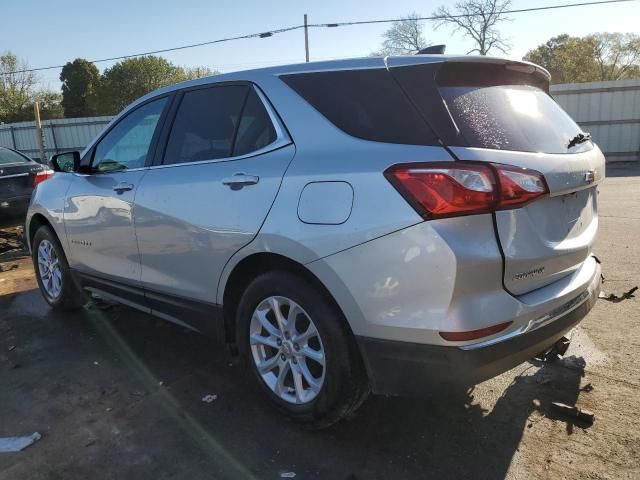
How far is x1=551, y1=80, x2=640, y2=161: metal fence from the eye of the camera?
717 inches

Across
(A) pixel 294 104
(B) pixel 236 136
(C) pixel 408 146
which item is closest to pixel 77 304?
(B) pixel 236 136

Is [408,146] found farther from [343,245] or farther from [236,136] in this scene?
[236,136]

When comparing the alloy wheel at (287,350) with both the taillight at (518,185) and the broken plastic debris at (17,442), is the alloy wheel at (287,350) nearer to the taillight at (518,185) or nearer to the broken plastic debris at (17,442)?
the taillight at (518,185)

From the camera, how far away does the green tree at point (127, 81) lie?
44.5m

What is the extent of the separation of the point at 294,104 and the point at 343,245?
86 centimetres

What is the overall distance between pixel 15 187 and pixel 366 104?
7095mm

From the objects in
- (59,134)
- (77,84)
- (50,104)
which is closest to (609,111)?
(59,134)

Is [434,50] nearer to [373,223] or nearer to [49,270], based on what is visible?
[373,223]

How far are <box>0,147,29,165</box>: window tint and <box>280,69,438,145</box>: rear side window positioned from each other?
720 cm

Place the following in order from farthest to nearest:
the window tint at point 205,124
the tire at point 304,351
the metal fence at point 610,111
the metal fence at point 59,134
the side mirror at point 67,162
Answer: the metal fence at point 59,134 → the metal fence at point 610,111 → the side mirror at point 67,162 → the window tint at point 205,124 → the tire at point 304,351

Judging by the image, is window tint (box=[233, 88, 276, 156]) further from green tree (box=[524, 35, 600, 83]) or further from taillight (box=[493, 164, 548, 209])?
green tree (box=[524, 35, 600, 83])

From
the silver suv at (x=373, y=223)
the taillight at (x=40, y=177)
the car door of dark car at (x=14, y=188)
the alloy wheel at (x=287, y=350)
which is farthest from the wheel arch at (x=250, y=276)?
the taillight at (x=40, y=177)

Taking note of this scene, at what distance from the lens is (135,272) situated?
12.1ft

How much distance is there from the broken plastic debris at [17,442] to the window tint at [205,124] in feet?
5.82
